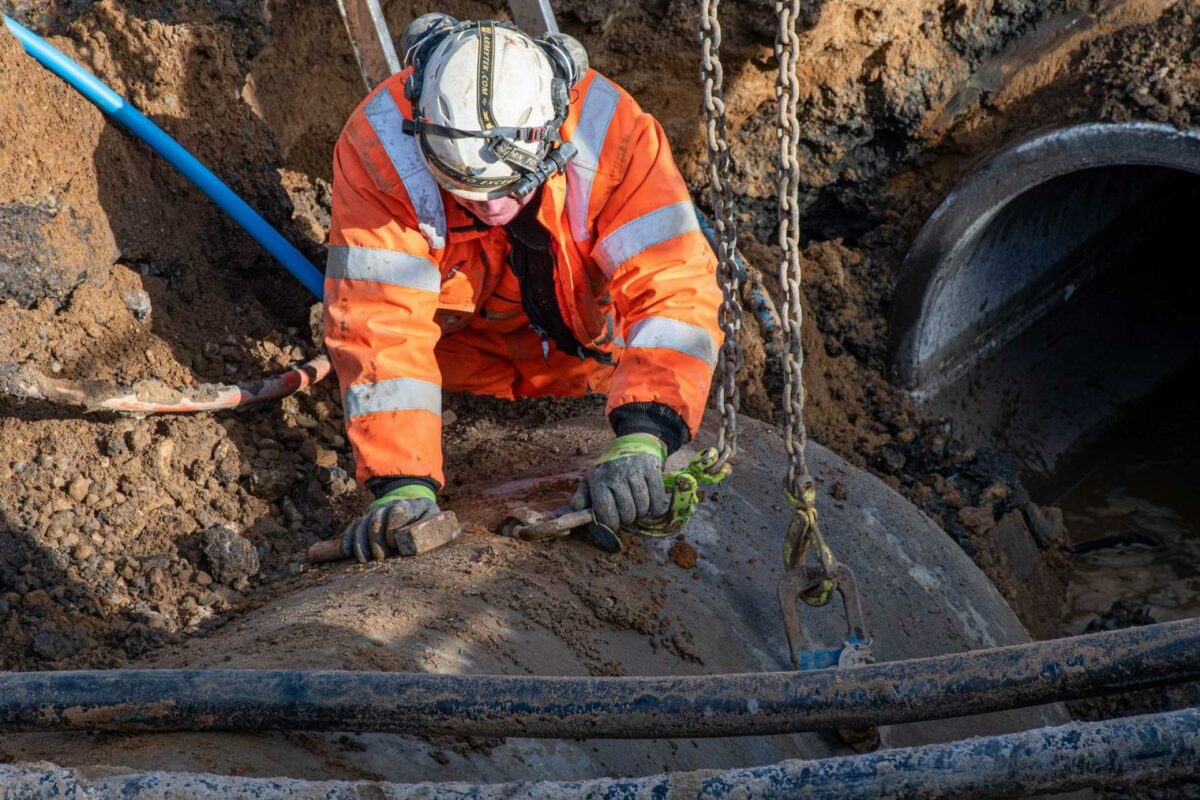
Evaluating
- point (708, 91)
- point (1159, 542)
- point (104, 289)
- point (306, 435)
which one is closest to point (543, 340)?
point (306, 435)

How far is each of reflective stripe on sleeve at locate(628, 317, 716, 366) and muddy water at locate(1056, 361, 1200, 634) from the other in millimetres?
2713

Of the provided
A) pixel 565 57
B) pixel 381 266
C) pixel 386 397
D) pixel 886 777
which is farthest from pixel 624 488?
pixel 886 777

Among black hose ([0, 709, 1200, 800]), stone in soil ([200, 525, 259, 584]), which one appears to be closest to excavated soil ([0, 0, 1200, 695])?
stone in soil ([200, 525, 259, 584])

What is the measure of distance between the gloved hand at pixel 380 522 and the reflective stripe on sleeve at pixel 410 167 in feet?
2.70

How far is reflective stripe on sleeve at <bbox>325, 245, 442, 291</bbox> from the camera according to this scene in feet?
11.6

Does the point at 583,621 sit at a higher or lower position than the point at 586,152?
lower

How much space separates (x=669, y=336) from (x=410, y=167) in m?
0.89

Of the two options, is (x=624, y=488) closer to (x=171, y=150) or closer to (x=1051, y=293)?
(x=171, y=150)

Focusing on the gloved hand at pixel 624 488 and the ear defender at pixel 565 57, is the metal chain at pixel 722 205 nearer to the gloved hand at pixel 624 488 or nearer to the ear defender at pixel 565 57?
the gloved hand at pixel 624 488

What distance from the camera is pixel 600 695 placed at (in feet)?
6.66

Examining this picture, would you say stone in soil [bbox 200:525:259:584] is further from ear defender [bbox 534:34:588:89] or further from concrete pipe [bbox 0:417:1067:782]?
ear defender [bbox 534:34:588:89]

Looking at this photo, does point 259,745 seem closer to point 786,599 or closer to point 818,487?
point 786,599

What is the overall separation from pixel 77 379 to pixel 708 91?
7.42 feet

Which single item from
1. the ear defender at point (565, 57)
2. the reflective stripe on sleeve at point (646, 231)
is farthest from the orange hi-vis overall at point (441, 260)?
the ear defender at point (565, 57)
